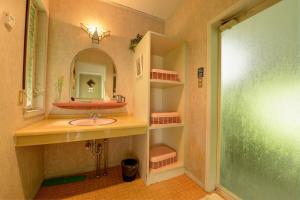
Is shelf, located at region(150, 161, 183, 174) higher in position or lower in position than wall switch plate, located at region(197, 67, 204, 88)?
lower

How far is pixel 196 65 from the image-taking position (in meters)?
1.63

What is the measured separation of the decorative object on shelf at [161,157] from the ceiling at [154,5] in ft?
7.04

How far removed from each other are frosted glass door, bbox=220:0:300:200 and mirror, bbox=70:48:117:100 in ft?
4.85

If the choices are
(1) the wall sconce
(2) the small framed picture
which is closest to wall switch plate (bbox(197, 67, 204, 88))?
(2) the small framed picture

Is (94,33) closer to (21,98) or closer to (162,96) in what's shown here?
(21,98)

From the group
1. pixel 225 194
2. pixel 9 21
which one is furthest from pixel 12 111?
pixel 225 194

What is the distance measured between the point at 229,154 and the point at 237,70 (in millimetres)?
860

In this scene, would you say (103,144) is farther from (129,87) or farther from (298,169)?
(298,169)

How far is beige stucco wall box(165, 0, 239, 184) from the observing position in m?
1.49

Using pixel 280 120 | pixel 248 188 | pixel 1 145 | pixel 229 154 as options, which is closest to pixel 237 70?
pixel 280 120

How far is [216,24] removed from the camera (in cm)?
141

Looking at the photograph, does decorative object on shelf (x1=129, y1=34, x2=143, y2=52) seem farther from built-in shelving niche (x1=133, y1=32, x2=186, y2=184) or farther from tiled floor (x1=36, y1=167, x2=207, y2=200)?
tiled floor (x1=36, y1=167, x2=207, y2=200)

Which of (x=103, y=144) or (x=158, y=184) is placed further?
(x=103, y=144)

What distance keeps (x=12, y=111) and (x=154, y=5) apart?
2.10 meters
